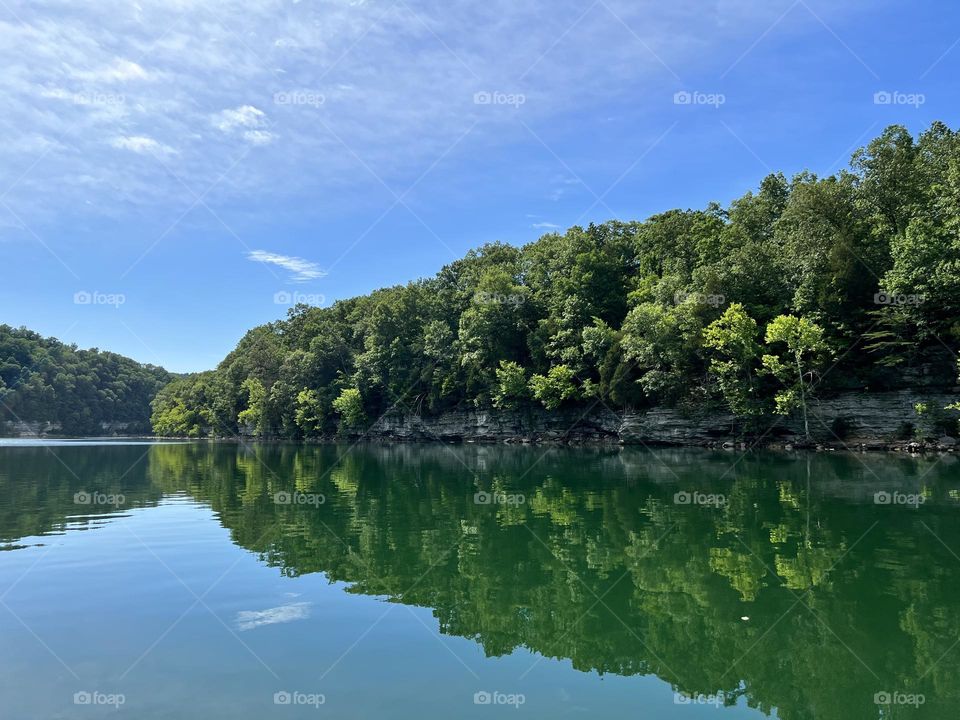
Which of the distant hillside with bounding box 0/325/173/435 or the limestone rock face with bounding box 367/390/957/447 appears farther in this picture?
the distant hillside with bounding box 0/325/173/435

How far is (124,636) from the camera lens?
9.55 m

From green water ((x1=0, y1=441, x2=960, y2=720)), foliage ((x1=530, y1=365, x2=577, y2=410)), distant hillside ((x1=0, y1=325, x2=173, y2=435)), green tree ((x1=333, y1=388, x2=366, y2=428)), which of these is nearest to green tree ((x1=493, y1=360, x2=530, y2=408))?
foliage ((x1=530, y1=365, x2=577, y2=410))

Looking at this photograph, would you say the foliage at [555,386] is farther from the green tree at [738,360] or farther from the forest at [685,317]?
the green tree at [738,360]

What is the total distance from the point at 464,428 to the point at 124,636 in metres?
73.3

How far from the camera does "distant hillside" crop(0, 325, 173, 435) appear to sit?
498 feet

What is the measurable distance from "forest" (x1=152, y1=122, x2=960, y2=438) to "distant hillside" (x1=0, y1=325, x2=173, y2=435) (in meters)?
A: 93.2

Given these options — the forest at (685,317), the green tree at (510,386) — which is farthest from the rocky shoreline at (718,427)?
the green tree at (510,386)

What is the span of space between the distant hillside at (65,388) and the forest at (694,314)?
93190 millimetres

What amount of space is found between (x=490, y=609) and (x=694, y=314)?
162 feet

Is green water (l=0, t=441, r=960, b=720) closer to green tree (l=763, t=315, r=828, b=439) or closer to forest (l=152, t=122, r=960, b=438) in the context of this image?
green tree (l=763, t=315, r=828, b=439)

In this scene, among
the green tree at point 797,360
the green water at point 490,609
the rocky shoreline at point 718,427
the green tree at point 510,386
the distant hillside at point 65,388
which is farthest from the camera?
the distant hillside at point 65,388

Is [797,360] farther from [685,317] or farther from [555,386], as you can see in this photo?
[555,386]

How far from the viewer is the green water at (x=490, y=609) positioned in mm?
7391

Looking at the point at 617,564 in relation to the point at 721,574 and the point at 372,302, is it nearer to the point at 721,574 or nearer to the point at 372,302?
the point at 721,574
